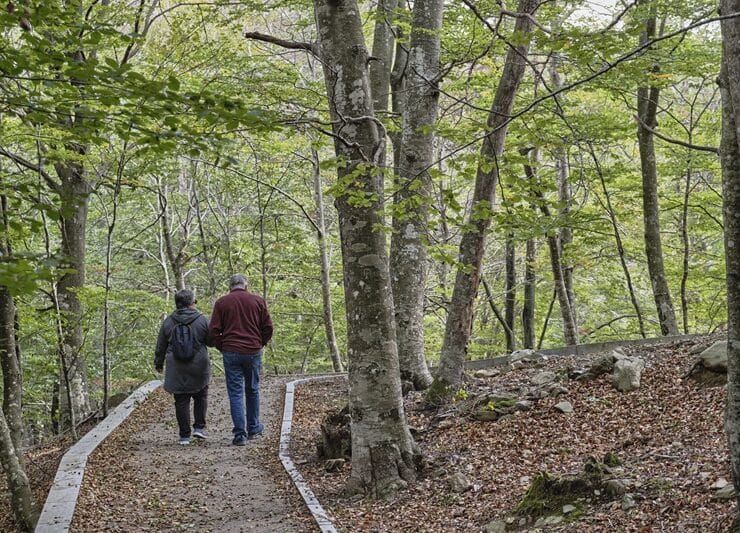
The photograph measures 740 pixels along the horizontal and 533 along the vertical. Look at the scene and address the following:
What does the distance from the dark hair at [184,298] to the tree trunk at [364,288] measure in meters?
3.14

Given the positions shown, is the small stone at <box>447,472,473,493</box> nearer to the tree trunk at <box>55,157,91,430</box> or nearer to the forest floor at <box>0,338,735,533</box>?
the forest floor at <box>0,338,735,533</box>

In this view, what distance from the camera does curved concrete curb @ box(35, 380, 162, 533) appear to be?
5254mm

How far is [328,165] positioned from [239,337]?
3814mm

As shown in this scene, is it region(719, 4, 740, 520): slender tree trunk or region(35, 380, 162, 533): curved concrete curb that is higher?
region(719, 4, 740, 520): slender tree trunk

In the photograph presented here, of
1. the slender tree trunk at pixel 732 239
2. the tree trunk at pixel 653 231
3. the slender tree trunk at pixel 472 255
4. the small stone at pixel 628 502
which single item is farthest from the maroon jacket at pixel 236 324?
the tree trunk at pixel 653 231

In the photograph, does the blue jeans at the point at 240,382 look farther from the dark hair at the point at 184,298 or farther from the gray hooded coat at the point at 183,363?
the dark hair at the point at 184,298

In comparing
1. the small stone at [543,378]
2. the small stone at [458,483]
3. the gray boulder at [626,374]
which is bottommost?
the small stone at [458,483]

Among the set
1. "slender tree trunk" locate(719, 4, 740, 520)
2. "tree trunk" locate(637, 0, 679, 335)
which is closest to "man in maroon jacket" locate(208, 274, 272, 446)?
"slender tree trunk" locate(719, 4, 740, 520)

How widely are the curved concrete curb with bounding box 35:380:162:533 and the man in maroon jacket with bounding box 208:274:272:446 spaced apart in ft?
5.56

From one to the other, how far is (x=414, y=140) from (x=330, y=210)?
1498 cm

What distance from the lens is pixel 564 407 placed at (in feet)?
22.9

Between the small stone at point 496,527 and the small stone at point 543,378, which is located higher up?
the small stone at point 543,378

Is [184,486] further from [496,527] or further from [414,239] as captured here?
[414,239]

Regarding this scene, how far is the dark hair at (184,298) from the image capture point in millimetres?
8289
